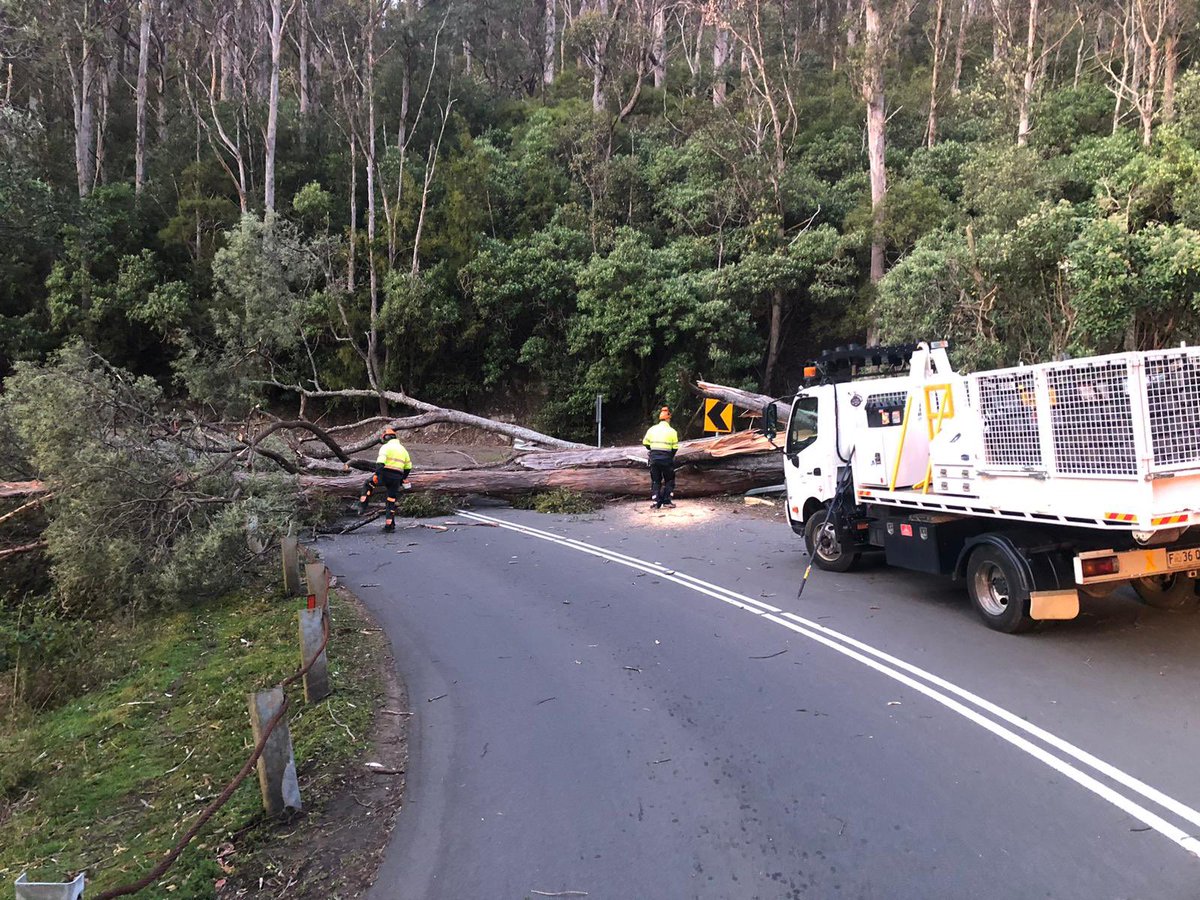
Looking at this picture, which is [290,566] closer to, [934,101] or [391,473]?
[391,473]

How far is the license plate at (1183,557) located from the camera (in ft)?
20.9

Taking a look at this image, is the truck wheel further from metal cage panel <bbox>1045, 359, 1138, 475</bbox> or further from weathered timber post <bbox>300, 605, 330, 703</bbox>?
weathered timber post <bbox>300, 605, 330, 703</bbox>

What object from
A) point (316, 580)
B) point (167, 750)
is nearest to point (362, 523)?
point (316, 580)

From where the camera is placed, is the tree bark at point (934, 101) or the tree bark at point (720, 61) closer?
the tree bark at point (934, 101)

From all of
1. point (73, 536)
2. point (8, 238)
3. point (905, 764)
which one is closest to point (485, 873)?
point (905, 764)

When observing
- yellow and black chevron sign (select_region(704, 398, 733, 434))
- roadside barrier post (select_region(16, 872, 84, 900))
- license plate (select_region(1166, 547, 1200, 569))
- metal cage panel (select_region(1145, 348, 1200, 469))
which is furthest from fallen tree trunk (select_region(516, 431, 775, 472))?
roadside barrier post (select_region(16, 872, 84, 900))

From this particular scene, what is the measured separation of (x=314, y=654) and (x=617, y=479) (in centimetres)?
1090

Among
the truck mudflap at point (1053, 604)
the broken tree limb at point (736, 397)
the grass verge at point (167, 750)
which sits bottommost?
the grass verge at point (167, 750)

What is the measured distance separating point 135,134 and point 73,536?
35282 mm

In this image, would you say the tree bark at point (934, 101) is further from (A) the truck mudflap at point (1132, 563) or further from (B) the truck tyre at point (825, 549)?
(A) the truck mudflap at point (1132, 563)

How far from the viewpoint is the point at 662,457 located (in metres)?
15.3

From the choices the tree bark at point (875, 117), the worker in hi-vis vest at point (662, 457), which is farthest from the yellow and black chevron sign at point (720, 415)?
the tree bark at point (875, 117)

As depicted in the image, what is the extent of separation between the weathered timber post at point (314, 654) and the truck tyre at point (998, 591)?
18.9 feet

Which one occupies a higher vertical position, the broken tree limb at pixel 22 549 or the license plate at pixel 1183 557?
the broken tree limb at pixel 22 549
